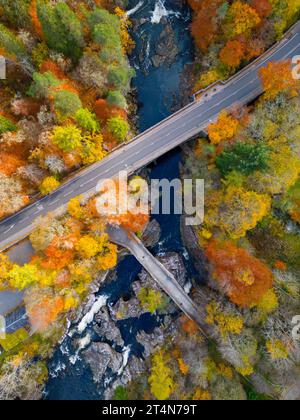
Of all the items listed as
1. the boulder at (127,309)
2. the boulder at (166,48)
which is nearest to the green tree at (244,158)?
the boulder at (166,48)

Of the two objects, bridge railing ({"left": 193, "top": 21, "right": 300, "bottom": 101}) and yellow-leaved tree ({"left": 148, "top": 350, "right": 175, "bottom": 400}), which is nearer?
bridge railing ({"left": 193, "top": 21, "right": 300, "bottom": 101})

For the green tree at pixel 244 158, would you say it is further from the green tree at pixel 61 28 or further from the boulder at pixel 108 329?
the boulder at pixel 108 329

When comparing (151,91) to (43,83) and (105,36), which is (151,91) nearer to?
(105,36)

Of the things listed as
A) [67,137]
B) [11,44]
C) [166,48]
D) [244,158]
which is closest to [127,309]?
[67,137]

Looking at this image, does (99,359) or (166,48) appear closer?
(99,359)

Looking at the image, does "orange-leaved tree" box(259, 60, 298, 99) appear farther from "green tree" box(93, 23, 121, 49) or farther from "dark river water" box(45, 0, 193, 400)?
"green tree" box(93, 23, 121, 49)

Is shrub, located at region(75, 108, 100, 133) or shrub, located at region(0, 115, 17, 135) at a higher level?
shrub, located at region(0, 115, 17, 135)

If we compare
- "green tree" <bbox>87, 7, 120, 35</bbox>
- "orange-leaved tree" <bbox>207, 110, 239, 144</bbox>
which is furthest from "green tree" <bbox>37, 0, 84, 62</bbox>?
"orange-leaved tree" <bbox>207, 110, 239, 144</bbox>
